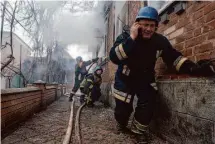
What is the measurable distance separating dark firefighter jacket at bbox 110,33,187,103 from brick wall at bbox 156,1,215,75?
0.57 feet

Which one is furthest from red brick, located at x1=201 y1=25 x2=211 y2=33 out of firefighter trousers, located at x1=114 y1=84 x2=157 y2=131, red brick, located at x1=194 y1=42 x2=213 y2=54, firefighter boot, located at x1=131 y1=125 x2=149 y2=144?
firefighter boot, located at x1=131 y1=125 x2=149 y2=144

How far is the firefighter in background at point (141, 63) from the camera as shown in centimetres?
305

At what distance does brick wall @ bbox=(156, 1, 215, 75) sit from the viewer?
247 centimetres

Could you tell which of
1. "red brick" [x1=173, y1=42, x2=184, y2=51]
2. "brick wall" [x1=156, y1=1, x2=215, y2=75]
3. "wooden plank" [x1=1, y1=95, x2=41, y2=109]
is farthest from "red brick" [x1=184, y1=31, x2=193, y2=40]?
"wooden plank" [x1=1, y1=95, x2=41, y2=109]

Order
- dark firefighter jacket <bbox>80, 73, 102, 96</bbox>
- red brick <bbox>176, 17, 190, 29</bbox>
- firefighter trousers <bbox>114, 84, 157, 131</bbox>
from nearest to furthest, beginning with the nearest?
red brick <bbox>176, 17, 190, 29</bbox>, firefighter trousers <bbox>114, 84, 157, 131</bbox>, dark firefighter jacket <bbox>80, 73, 102, 96</bbox>

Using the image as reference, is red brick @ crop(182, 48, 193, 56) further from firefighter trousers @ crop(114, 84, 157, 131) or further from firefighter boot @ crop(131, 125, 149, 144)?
firefighter boot @ crop(131, 125, 149, 144)

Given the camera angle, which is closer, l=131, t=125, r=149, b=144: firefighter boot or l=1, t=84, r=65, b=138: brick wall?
l=131, t=125, r=149, b=144: firefighter boot

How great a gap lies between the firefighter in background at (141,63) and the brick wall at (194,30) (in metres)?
0.15

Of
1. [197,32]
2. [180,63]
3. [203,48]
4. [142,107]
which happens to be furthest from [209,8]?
[142,107]

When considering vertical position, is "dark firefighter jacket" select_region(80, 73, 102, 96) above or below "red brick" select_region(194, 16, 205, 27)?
below

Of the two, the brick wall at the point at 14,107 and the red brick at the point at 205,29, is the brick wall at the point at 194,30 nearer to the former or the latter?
the red brick at the point at 205,29

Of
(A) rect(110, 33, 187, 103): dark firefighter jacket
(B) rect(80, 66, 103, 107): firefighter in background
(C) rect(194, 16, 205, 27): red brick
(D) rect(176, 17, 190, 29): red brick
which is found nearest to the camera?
(C) rect(194, 16, 205, 27): red brick

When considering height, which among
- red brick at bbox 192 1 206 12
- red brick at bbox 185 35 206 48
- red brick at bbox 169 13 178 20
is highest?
red brick at bbox 169 13 178 20

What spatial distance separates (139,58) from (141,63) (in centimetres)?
8
